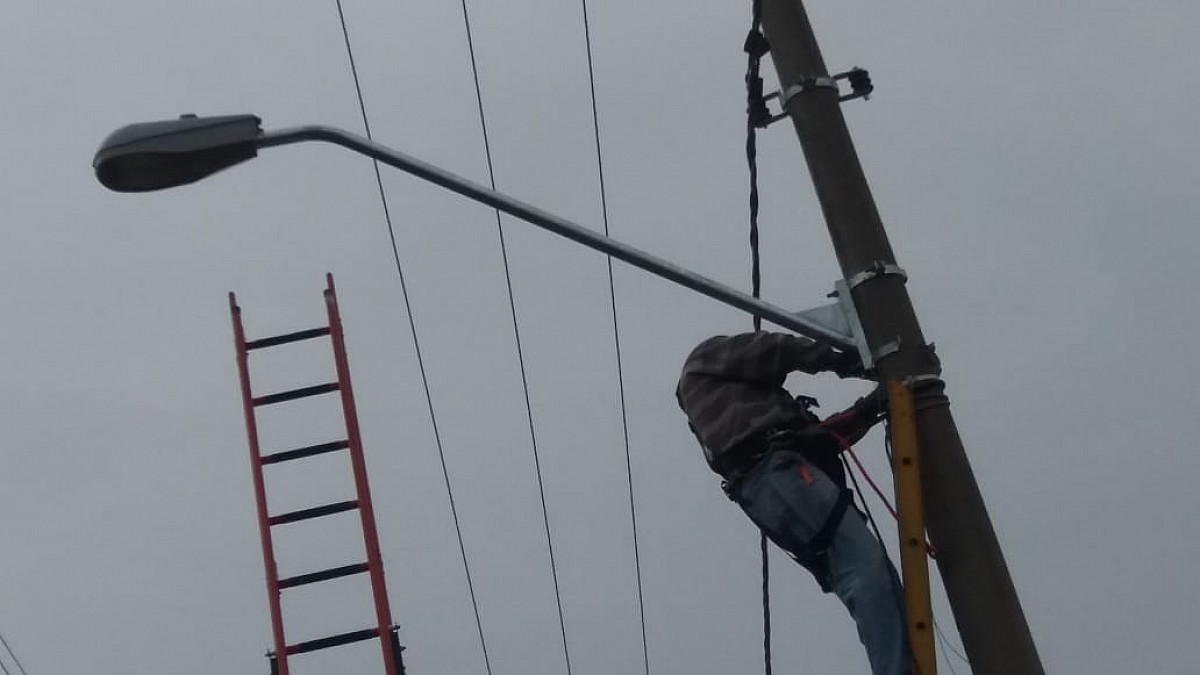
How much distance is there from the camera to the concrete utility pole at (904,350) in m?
4.60

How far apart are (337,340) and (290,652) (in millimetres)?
1859

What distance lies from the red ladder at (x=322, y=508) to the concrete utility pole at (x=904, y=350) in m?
4.21

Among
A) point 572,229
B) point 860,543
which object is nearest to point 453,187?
point 572,229

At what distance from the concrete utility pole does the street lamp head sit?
175 cm

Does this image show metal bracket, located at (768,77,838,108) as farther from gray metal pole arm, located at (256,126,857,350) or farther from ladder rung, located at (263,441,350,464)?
ladder rung, located at (263,441,350,464)

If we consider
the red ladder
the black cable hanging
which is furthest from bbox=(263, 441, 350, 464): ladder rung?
the black cable hanging

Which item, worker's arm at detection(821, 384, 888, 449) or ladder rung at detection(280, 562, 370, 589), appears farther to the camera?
ladder rung at detection(280, 562, 370, 589)

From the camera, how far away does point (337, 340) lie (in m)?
9.42

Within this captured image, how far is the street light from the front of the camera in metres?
5.00

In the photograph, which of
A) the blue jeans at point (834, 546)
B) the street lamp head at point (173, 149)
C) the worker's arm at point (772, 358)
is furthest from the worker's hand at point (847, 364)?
the street lamp head at point (173, 149)

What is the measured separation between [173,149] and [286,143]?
1.16ft

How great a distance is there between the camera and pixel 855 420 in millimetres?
5090

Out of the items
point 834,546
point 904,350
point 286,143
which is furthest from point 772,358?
point 286,143

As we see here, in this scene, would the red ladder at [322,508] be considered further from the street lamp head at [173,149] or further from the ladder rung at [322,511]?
the street lamp head at [173,149]
